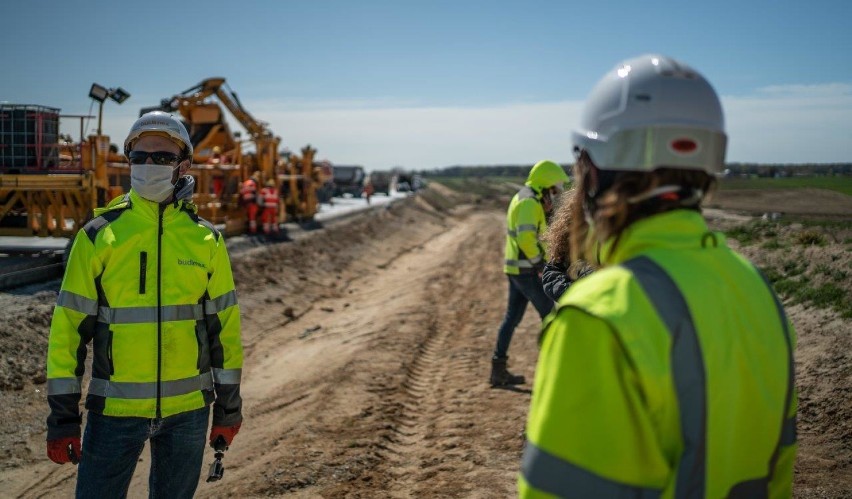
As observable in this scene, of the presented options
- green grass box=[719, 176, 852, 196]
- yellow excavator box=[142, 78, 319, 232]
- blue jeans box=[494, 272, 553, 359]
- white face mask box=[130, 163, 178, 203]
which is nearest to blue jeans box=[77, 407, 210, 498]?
white face mask box=[130, 163, 178, 203]

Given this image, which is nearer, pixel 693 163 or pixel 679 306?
pixel 679 306

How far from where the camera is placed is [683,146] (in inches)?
70.6

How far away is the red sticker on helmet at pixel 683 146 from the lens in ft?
5.86

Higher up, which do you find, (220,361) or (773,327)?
(773,327)

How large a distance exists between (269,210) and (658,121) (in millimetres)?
19737

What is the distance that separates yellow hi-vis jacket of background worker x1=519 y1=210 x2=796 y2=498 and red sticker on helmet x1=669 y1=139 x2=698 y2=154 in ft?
0.58

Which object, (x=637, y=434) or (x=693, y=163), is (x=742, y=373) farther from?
(x=693, y=163)

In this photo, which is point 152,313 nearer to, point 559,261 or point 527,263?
point 559,261

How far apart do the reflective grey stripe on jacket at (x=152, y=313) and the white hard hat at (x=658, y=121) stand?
2.25 meters

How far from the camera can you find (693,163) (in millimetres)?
1796

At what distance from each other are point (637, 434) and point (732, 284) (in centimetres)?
44

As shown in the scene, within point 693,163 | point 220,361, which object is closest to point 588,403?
point 693,163

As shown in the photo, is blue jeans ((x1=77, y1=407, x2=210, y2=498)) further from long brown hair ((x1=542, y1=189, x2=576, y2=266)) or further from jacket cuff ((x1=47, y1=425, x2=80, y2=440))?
long brown hair ((x1=542, y1=189, x2=576, y2=266))

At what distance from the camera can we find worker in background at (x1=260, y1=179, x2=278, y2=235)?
20844 mm
